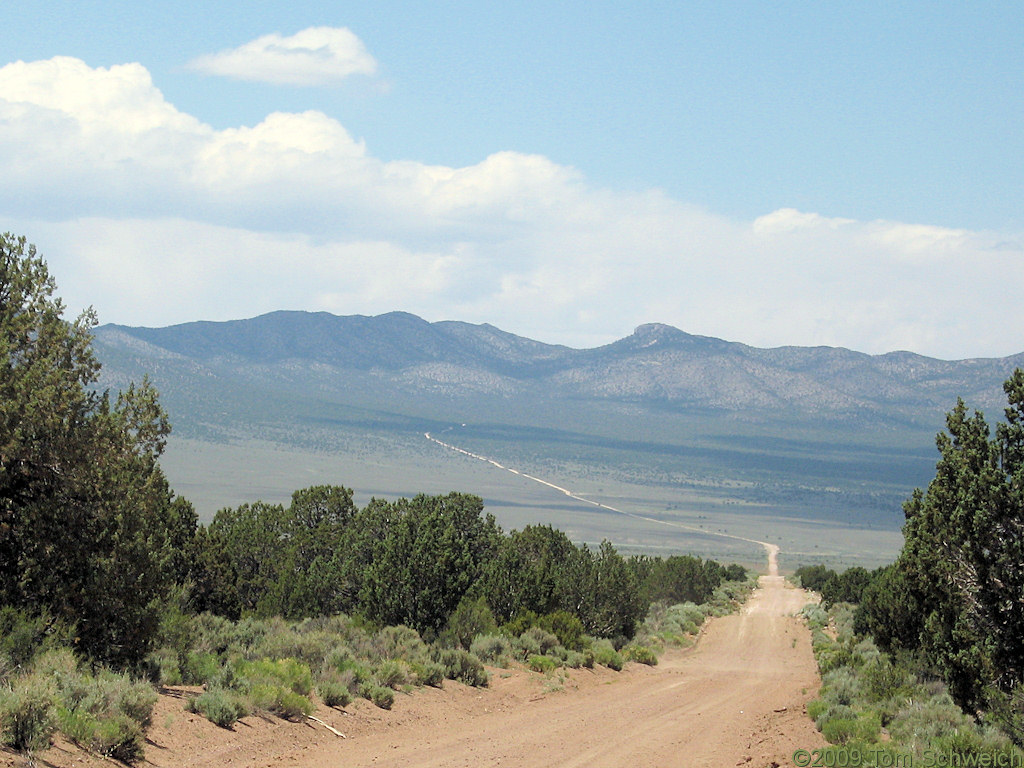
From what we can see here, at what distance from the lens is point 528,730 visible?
1502 cm

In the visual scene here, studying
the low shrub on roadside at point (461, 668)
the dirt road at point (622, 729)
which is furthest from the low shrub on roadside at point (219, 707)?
the low shrub on roadside at point (461, 668)

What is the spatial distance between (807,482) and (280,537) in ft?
483

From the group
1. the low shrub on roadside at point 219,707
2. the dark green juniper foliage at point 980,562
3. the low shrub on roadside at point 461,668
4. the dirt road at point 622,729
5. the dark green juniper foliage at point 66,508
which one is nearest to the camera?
the low shrub on roadside at point 219,707

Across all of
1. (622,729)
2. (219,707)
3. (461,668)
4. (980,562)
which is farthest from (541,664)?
(219,707)

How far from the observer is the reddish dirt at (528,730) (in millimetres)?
11844

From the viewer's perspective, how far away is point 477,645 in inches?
886

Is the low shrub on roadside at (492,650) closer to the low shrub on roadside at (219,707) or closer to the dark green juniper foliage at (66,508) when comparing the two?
the dark green juniper foliage at (66,508)

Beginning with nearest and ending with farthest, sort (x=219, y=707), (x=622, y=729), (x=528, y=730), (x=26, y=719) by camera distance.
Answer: (x=26, y=719) < (x=219, y=707) < (x=528, y=730) < (x=622, y=729)

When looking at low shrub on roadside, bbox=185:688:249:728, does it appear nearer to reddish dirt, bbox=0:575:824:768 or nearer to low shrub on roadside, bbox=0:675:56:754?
reddish dirt, bbox=0:575:824:768

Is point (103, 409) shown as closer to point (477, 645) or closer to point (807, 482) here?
point (477, 645)

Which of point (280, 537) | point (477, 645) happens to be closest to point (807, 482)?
point (280, 537)

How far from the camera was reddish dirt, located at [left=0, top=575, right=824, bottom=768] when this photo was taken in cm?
1184

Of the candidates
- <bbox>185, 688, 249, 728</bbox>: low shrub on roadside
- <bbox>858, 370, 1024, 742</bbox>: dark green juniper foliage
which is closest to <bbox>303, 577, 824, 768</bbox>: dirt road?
<bbox>185, 688, 249, 728</bbox>: low shrub on roadside

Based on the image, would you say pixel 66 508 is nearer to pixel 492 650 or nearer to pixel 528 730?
pixel 528 730
